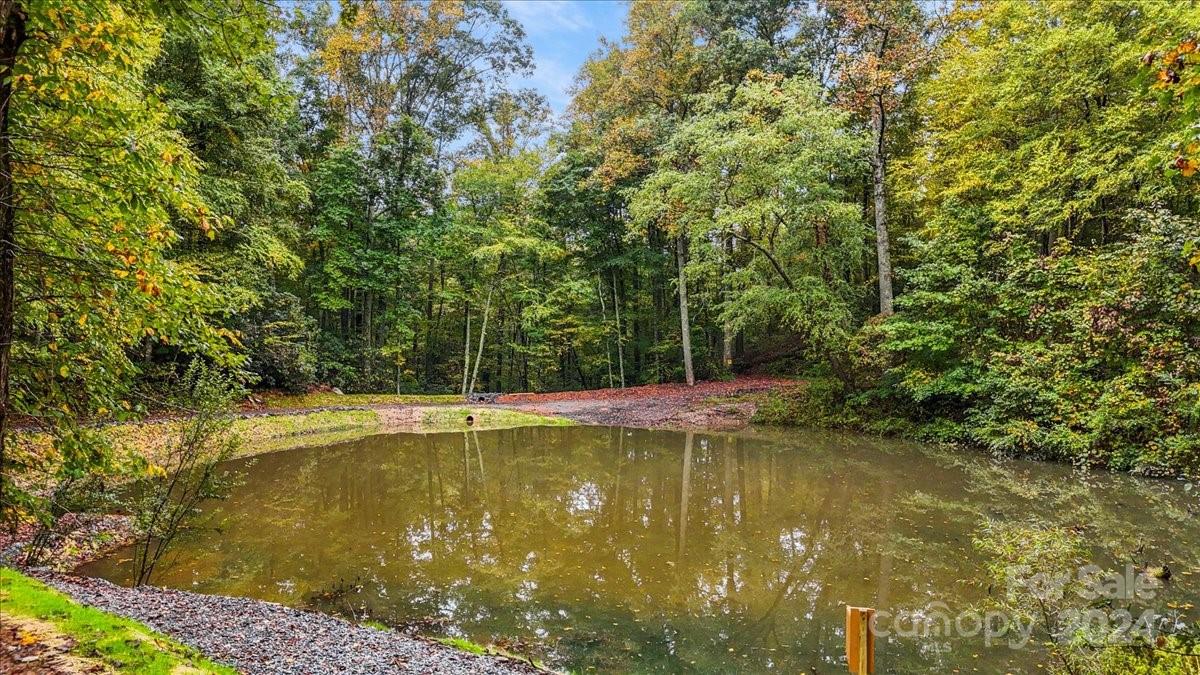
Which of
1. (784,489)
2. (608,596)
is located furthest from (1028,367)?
(608,596)

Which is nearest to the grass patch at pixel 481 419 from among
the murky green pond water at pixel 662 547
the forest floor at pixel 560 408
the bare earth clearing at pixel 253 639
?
the forest floor at pixel 560 408

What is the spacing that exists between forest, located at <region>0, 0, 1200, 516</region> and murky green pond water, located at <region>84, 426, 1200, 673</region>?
2.51 meters

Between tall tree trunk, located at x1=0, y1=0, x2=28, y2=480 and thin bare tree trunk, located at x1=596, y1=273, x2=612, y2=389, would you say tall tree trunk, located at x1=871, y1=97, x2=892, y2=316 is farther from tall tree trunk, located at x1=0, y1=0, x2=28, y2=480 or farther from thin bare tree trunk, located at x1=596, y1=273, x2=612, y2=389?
tall tree trunk, located at x1=0, y1=0, x2=28, y2=480

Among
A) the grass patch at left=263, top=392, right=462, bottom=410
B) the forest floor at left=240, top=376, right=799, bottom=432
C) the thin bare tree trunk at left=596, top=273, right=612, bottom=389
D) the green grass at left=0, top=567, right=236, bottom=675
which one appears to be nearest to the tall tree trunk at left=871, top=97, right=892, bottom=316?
the forest floor at left=240, top=376, right=799, bottom=432

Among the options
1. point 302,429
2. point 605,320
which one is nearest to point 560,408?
point 605,320

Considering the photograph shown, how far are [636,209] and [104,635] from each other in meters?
19.0

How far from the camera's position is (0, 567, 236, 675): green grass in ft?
11.0

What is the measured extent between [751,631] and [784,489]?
5.72 m

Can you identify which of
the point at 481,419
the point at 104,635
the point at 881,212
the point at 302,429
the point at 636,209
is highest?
the point at 636,209

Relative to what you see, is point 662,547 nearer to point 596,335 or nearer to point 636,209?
point 636,209

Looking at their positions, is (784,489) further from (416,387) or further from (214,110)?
(416,387)

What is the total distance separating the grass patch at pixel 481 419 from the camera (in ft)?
65.0

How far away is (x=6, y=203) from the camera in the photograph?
11.0ft

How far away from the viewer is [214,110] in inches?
671
